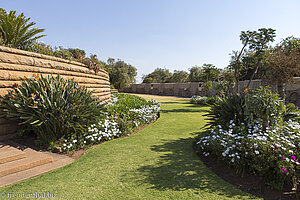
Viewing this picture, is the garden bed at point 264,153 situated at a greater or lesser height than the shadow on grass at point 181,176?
greater

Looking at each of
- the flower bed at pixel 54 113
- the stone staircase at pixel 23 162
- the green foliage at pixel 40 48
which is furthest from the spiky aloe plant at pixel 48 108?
the green foliage at pixel 40 48

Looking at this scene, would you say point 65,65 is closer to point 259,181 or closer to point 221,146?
point 221,146

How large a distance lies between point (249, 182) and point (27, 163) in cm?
423

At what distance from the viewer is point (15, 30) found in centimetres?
705

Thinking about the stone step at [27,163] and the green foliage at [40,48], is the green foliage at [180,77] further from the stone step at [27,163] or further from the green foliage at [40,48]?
the stone step at [27,163]

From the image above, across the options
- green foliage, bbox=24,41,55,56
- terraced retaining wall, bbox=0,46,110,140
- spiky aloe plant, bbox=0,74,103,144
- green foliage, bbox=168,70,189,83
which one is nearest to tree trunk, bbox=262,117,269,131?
spiky aloe plant, bbox=0,74,103,144

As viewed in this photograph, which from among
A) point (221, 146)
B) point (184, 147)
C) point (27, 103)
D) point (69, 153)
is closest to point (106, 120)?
point (69, 153)

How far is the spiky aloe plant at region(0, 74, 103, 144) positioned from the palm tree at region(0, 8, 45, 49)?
2.99m

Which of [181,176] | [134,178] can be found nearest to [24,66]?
[134,178]

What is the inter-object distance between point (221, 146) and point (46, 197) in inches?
132

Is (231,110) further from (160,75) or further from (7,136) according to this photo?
(160,75)

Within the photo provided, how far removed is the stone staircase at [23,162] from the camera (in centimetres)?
313

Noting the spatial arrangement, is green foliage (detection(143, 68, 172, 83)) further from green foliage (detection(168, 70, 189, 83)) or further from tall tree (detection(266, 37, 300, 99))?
tall tree (detection(266, 37, 300, 99))

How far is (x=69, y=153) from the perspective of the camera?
14.2ft
